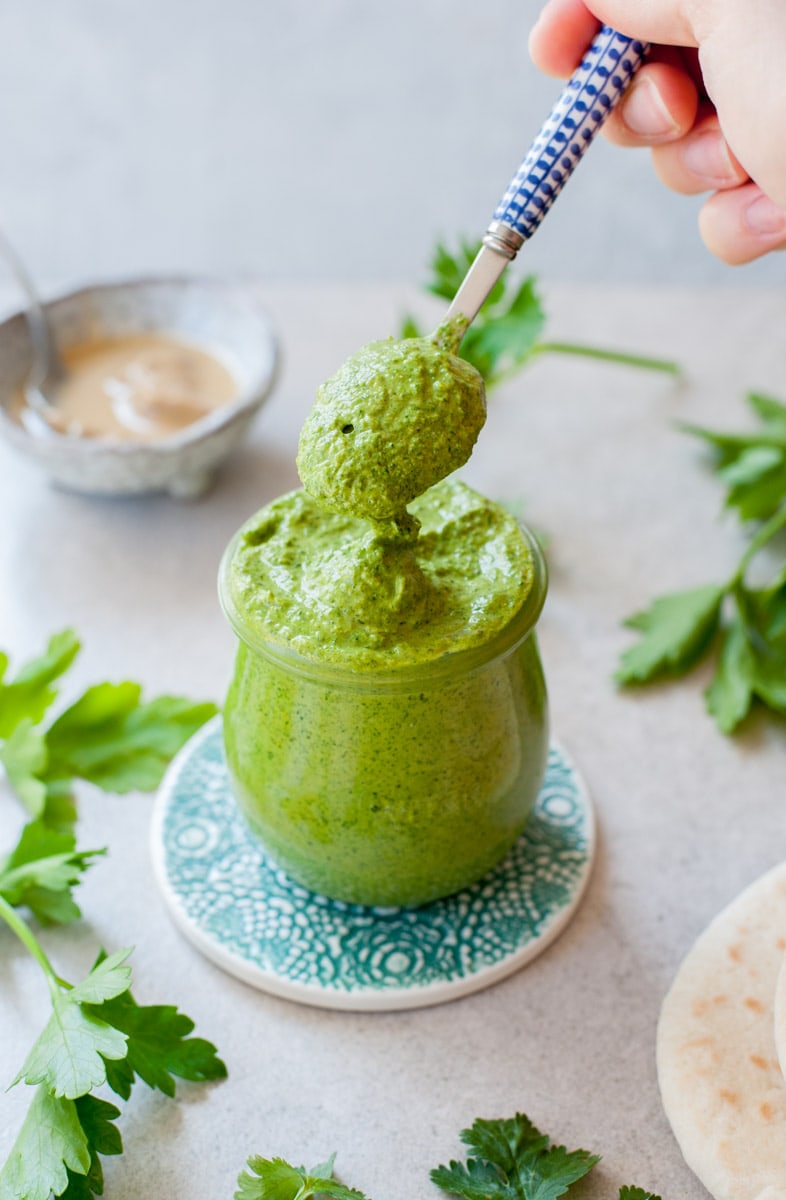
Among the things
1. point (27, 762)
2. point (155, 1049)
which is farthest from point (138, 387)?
point (155, 1049)

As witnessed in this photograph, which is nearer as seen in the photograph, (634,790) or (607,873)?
(607,873)

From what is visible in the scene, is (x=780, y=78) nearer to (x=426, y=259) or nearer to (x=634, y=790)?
(x=634, y=790)

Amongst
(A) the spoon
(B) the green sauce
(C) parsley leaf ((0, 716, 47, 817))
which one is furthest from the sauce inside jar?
(B) the green sauce

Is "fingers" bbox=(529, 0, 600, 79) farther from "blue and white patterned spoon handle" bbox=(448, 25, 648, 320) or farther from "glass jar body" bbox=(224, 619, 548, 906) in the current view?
"glass jar body" bbox=(224, 619, 548, 906)

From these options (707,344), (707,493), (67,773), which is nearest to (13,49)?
(707,344)

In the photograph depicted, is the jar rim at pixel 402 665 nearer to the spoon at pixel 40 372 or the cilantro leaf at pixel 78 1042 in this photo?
the cilantro leaf at pixel 78 1042

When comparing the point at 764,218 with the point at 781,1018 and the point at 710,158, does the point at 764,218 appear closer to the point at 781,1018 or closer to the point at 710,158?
the point at 710,158
